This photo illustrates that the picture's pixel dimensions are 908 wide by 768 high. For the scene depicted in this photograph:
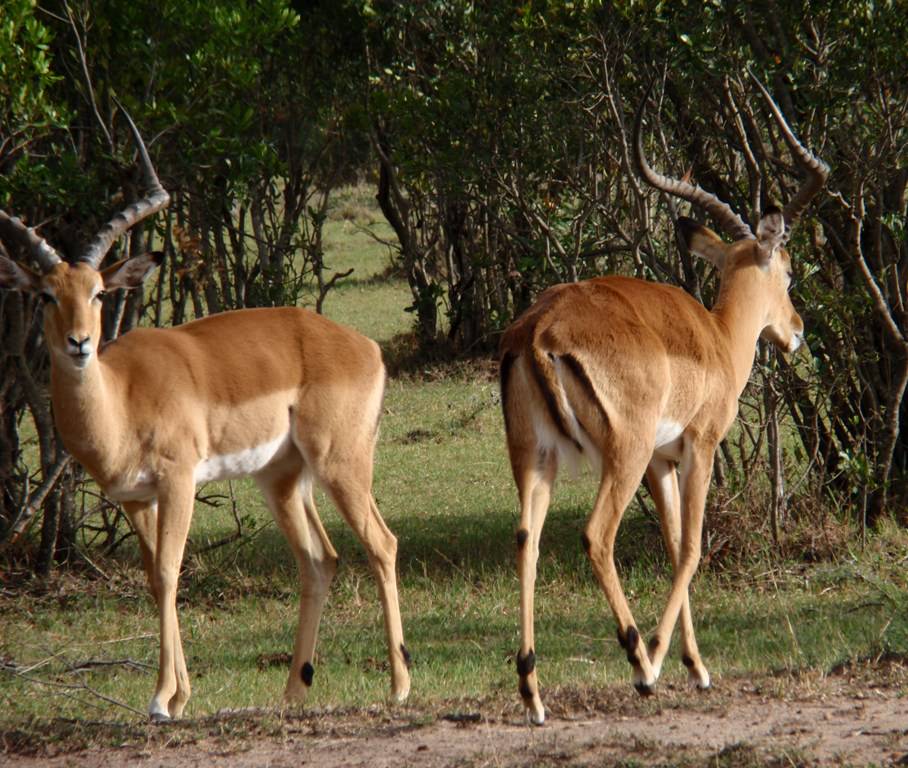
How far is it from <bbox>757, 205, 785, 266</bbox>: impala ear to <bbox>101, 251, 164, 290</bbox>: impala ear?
246 cm

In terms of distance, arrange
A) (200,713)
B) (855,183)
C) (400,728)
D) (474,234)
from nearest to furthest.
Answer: (400,728), (200,713), (855,183), (474,234)

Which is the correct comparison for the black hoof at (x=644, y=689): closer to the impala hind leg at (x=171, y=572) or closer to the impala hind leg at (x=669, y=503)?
the impala hind leg at (x=669, y=503)

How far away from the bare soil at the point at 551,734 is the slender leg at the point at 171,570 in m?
0.37

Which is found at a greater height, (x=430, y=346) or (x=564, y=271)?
(x=564, y=271)

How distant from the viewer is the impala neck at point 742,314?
19.3 ft

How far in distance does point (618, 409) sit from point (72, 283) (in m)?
1.90

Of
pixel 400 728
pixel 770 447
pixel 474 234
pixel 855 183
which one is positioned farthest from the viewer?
pixel 474 234

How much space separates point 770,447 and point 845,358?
593mm

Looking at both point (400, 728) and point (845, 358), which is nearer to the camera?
point (400, 728)

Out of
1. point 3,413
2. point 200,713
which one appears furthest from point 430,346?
point 200,713

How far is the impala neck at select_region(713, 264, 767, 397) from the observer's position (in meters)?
5.89

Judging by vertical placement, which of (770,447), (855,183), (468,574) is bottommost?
(468,574)

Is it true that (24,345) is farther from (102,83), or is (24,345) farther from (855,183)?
(855,183)

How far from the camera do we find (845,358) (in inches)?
289
